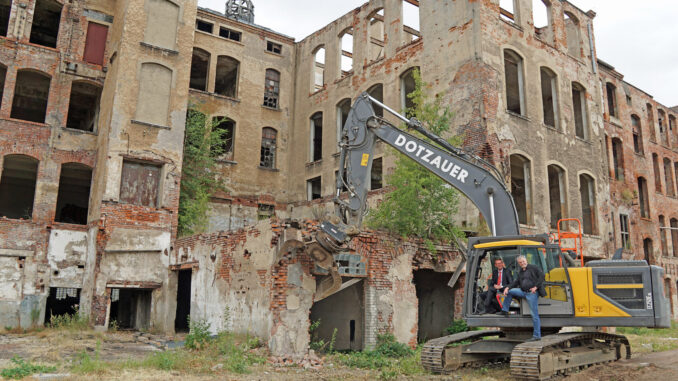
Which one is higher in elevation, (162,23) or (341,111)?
(162,23)

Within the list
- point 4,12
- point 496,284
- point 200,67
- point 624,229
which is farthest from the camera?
point 200,67

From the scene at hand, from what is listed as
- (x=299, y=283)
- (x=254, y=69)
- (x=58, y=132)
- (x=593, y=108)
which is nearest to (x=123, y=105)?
(x=58, y=132)

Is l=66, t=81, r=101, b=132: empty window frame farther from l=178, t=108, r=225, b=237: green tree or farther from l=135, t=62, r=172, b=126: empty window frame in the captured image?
l=178, t=108, r=225, b=237: green tree

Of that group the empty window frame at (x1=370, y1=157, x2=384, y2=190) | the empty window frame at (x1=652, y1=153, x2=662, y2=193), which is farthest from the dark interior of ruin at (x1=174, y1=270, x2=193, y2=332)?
the empty window frame at (x1=652, y1=153, x2=662, y2=193)

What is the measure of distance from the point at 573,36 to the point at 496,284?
1660 centimetres

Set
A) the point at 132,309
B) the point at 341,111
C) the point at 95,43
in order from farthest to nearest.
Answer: the point at 341,111 < the point at 95,43 < the point at 132,309

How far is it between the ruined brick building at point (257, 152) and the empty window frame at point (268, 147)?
0.08 metres

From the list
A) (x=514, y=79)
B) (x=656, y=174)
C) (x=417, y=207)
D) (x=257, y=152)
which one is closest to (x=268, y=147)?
(x=257, y=152)

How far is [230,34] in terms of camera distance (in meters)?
24.3

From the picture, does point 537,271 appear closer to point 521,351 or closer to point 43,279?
point 521,351

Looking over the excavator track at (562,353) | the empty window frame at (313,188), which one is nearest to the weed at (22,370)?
the excavator track at (562,353)

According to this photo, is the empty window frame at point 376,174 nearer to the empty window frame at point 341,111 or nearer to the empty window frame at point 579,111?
the empty window frame at point 341,111

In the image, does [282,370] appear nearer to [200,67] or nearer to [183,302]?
[183,302]

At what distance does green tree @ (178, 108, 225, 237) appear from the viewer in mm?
18438
